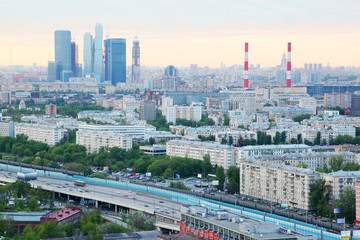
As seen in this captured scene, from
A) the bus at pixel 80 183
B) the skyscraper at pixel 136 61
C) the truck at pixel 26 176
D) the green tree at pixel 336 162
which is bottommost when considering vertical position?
the bus at pixel 80 183

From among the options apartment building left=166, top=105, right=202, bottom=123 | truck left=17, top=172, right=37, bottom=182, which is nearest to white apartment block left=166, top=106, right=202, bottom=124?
apartment building left=166, top=105, right=202, bottom=123

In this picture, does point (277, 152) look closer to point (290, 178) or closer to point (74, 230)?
point (290, 178)

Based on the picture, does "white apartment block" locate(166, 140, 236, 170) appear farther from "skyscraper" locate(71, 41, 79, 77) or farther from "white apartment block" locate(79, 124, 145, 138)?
"skyscraper" locate(71, 41, 79, 77)

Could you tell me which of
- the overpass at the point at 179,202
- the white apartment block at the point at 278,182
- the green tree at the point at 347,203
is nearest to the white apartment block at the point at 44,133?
the overpass at the point at 179,202

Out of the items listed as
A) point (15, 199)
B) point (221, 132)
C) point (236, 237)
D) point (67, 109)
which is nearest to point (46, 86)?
point (67, 109)

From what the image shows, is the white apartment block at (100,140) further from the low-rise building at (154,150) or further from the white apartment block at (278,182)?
the white apartment block at (278,182)

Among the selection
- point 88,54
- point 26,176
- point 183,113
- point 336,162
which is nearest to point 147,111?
point 183,113
